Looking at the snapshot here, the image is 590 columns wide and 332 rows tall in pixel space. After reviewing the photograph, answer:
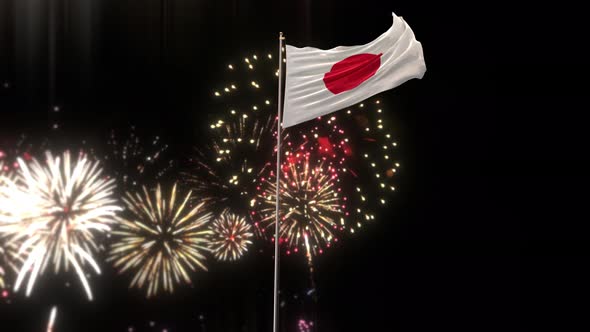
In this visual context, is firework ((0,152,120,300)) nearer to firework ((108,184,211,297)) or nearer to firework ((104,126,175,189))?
firework ((104,126,175,189))

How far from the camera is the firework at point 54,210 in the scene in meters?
6.39

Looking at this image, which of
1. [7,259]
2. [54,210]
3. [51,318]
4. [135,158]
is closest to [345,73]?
[135,158]

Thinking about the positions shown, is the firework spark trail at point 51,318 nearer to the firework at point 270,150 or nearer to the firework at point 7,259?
the firework at point 7,259

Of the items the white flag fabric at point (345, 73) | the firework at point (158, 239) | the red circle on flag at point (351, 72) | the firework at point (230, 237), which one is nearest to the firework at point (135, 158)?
the firework at point (158, 239)

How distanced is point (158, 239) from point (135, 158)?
1.19m

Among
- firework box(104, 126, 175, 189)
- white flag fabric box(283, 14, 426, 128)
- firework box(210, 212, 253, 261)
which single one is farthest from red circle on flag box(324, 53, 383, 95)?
firework box(210, 212, 253, 261)

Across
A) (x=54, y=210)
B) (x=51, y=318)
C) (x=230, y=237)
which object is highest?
(x=230, y=237)

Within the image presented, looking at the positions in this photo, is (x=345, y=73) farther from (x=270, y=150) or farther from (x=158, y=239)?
(x=158, y=239)

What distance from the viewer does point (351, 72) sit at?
174 inches

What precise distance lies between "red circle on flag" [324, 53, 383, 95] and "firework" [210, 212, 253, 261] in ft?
13.7

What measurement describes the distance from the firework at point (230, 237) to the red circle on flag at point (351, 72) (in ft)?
13.7

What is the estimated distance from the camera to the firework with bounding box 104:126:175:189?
7.32 m

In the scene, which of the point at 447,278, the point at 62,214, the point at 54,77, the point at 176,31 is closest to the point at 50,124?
the point at 54,77

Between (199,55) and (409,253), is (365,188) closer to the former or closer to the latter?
(409,253)
